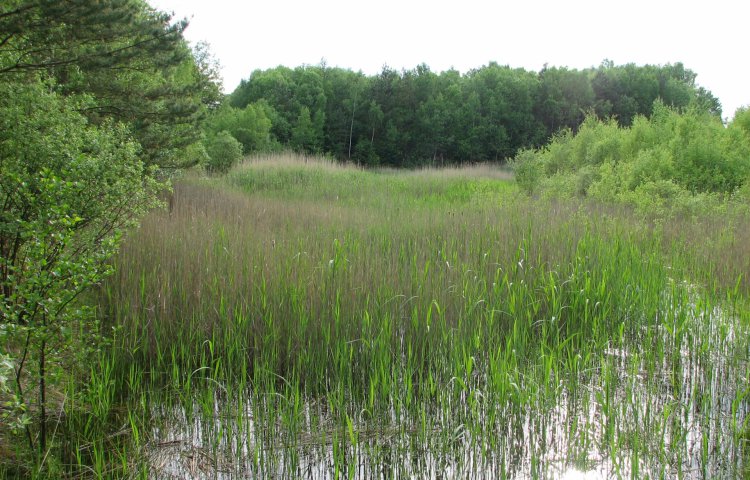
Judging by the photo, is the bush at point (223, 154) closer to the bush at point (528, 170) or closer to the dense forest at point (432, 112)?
the bush at point (528, 170)

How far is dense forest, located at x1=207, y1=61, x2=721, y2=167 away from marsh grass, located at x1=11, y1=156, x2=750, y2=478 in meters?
27.7

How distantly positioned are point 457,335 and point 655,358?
152 cm

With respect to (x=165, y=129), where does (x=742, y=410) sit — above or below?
below

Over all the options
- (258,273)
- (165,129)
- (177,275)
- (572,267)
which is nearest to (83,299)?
(177,275)

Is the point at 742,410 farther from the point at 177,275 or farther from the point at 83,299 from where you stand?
the point at 83,299

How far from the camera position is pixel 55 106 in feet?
15.0

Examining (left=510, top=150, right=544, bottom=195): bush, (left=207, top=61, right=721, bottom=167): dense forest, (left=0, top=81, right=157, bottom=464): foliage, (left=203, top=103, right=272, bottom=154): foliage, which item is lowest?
(left=0, top=81, right=157, bottom=464): foliage

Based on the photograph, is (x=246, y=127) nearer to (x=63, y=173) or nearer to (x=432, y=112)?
(x=432, y=112)

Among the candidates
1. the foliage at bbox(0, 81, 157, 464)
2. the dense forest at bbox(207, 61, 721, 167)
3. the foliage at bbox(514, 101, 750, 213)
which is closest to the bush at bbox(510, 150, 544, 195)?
the foliage at bbox(514, 101, 750, 213)

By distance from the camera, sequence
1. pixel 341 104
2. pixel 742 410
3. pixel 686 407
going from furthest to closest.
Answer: pixel 341 104 < pixel 742 410 < pixel 686 407

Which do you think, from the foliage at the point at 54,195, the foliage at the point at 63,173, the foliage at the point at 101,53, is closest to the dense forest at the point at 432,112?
the foliage at the point at 101,53

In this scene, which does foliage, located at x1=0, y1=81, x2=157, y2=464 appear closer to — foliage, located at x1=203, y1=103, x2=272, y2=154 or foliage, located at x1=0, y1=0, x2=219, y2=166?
foliage, located at x1=0, y1=0, x2=219, y2=166

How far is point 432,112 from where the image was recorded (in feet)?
109

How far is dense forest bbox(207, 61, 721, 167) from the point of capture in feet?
110
